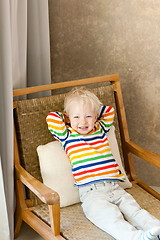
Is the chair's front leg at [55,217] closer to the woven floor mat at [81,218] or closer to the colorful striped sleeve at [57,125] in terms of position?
the woven floor mat at [81,218]

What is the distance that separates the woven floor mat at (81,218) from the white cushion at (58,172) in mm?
67

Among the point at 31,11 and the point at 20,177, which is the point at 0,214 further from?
the point at 31,11

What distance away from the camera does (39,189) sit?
1.54 meters

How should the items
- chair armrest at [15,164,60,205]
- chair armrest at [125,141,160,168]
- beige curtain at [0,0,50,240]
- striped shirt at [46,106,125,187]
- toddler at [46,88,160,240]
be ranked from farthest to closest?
chair armrest at [125,141,160,168]
striped shirt at [46,106,125,187]
toddler at [46,88,160,240]
beige curtain at [0,0,50,240]
chair armrest at [15,164,60,205]

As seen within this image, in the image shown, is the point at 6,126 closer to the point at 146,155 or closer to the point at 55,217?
the point at 55,217

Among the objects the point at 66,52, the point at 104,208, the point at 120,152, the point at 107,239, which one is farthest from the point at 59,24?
the point at 107,239

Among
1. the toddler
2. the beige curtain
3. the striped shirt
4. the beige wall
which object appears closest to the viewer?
the beige curtain

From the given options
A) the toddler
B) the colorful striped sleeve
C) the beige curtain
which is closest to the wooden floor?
the beige curtain

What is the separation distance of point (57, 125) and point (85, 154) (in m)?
0.22

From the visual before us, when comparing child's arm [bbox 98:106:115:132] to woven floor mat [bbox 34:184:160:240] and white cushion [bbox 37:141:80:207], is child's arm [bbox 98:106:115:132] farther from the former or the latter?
woven floor mat [bbox 34:184:160:240]

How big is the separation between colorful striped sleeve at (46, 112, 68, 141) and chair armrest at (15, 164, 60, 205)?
0.26 metres

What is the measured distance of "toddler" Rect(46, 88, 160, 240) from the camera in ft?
5.56

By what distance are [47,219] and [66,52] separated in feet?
3.83

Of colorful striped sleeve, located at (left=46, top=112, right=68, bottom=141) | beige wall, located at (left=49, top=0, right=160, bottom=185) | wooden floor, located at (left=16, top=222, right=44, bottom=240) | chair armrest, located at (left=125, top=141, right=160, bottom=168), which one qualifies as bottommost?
wooden floor, located at (left=16, top=222, right=44, bottom=240)
